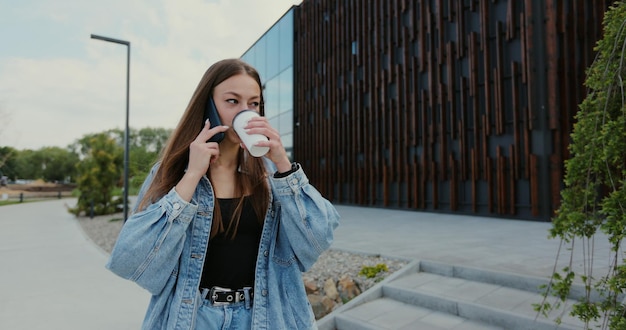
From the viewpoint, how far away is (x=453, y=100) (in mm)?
11906

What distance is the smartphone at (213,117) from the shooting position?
3.86 feet

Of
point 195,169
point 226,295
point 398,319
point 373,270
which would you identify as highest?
point 195,169

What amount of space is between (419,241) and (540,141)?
17.3 feet

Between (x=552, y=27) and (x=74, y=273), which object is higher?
(x=552, y=27)

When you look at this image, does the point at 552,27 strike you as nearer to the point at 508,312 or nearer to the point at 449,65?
the point at 449,65

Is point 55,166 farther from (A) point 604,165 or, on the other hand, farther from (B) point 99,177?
(A) point 604,165

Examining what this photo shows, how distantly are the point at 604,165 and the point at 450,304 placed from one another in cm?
251

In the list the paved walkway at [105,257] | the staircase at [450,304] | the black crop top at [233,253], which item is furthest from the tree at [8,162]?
the black crop top at [233,253]

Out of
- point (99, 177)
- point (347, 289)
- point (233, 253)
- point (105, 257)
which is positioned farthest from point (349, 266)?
point (99, 177)

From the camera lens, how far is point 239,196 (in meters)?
1.34

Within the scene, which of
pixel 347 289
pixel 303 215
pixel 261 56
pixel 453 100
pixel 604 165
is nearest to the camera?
pixel 303 215

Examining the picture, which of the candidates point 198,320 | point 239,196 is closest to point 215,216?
point 239,196

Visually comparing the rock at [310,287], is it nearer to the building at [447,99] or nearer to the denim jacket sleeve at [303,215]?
the denim jacket sleeve at [303,215]

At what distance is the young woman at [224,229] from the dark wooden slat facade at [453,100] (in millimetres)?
9955
